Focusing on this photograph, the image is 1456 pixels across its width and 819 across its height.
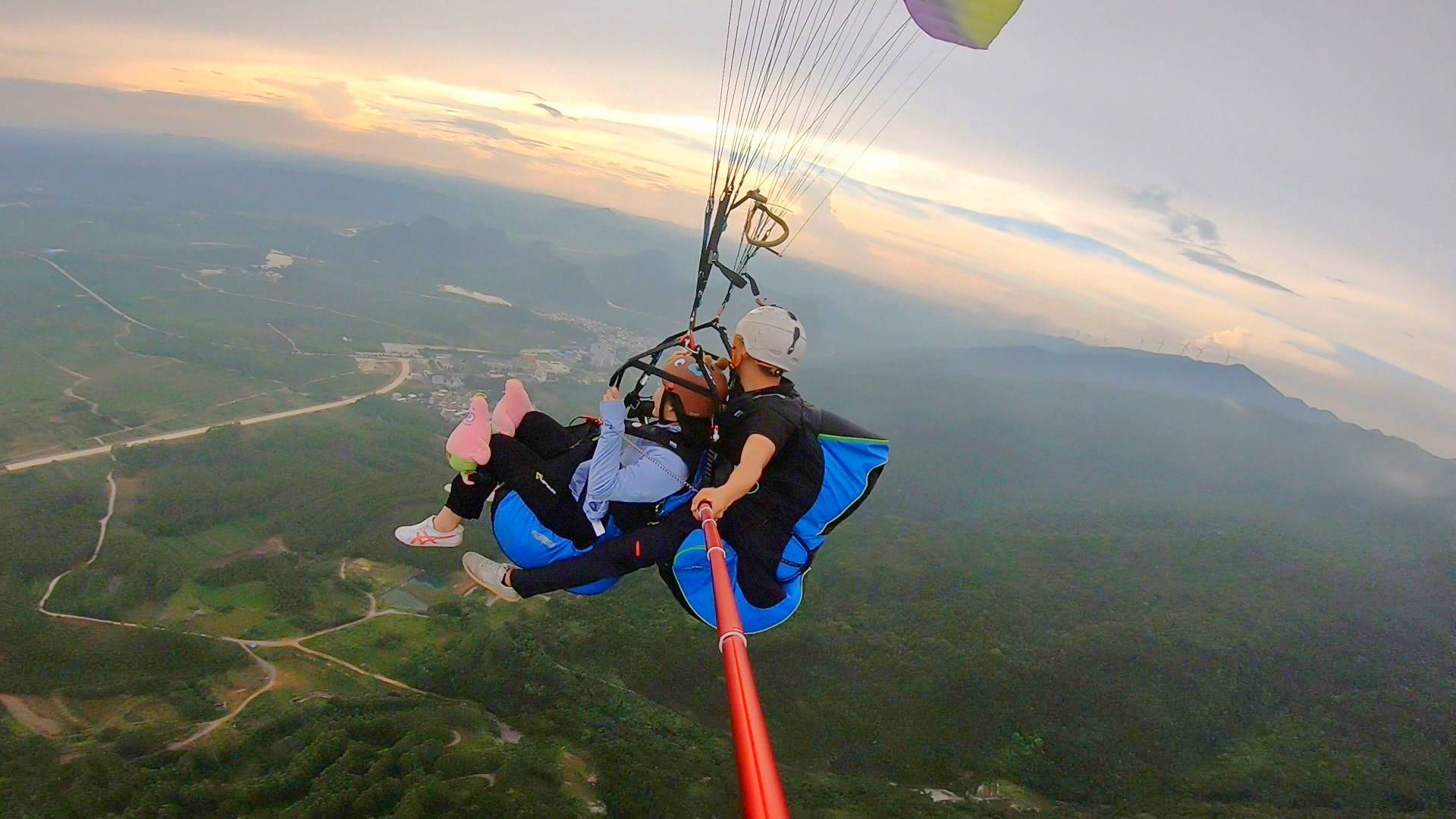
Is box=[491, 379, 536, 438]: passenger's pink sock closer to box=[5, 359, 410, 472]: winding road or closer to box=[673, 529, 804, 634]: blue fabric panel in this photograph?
box=[673, 529, 804, 634]: blue fabric panel

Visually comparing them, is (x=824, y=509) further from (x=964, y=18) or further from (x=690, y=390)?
(x=964, y=18)

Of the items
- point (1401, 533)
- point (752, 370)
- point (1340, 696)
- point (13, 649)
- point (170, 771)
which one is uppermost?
point (752, 370)

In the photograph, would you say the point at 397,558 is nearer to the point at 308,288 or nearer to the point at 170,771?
the point at 170,771

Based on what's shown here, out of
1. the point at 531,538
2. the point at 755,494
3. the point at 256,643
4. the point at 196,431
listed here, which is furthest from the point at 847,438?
the point at 196,431

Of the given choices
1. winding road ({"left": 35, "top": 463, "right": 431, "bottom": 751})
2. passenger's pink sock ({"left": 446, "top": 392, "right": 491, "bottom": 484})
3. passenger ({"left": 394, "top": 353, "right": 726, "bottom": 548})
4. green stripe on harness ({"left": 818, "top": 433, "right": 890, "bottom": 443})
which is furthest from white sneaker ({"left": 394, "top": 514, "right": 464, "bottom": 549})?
winding road ({"left": 35, "top": 463, "right": 431, "bottom": 751})

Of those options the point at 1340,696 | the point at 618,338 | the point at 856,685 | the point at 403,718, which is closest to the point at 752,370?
the point at 403,718
